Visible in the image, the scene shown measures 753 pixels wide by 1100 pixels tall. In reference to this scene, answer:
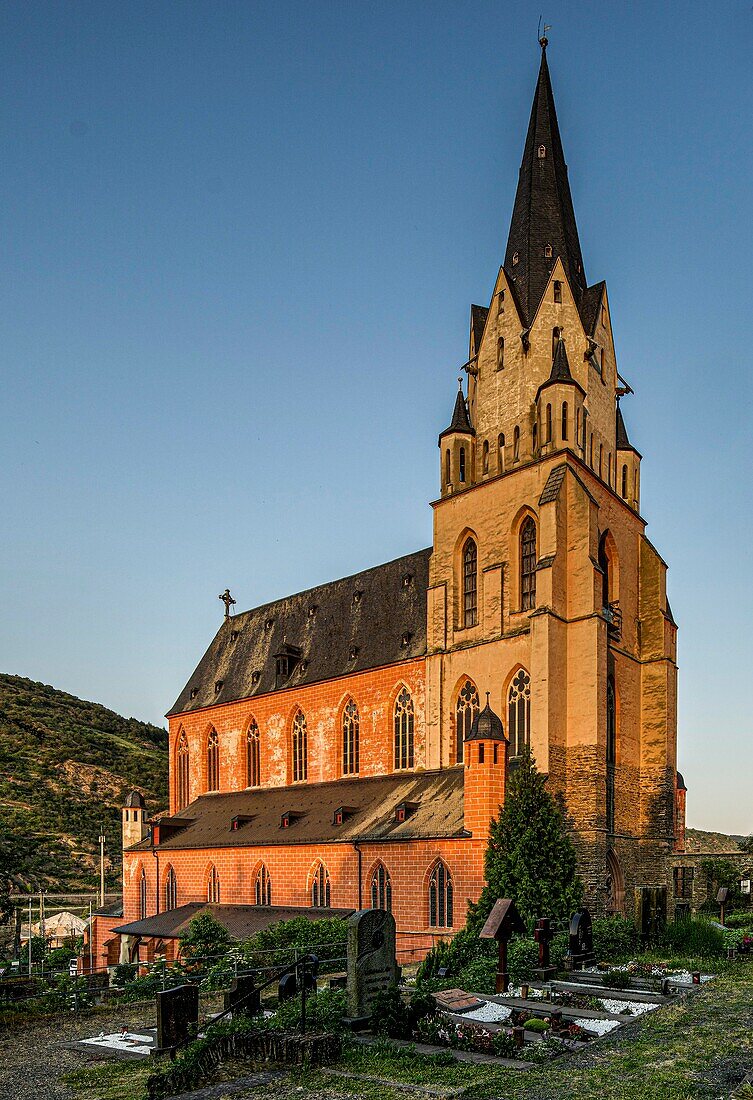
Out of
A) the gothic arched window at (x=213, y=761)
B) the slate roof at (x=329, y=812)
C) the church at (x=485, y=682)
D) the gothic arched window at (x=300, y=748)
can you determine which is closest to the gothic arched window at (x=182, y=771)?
the gothic arched window at (x=213, y=761)

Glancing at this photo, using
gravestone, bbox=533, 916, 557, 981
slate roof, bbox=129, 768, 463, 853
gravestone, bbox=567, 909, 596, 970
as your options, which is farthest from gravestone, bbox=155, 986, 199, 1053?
slate roof, bbox=129, 768, 463, 853

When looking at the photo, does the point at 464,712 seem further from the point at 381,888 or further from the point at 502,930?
the point at 502,930

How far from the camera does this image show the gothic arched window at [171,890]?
143 ft

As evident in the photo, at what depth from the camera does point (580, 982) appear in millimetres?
21031

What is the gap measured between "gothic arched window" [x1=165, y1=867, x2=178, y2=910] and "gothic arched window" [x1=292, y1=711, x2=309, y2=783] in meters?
7.01

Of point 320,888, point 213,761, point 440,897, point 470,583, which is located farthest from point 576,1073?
point 213,761

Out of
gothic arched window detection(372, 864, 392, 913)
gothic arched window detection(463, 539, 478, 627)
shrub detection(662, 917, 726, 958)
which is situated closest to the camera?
shrub detection(662, 917, 726, 958)

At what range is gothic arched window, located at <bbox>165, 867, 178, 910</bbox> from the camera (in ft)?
143

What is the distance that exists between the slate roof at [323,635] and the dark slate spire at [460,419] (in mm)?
5885

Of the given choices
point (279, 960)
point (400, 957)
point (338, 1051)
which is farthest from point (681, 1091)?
point (400, 957)

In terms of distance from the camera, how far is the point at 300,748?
44.2 m

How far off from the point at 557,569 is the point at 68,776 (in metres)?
64.9

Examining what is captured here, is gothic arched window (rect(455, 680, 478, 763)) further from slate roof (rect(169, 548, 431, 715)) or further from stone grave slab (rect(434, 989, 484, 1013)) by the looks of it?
stone grave slab (rect(434, 989, 484, 1013))

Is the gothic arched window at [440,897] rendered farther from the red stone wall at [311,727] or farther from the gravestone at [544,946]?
the gravestone at [544,946]
